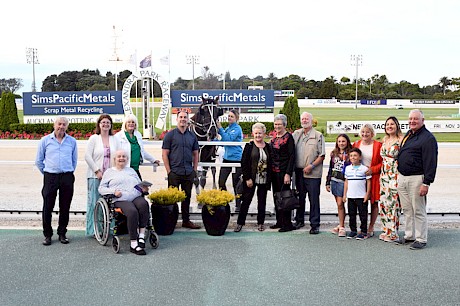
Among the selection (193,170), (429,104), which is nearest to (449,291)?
(193,170)

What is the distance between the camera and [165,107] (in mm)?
20406

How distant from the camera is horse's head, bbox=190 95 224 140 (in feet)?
28.0

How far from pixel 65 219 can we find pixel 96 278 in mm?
1405

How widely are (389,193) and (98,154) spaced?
328 cm

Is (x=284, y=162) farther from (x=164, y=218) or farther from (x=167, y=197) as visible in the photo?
(x=164, y=218)

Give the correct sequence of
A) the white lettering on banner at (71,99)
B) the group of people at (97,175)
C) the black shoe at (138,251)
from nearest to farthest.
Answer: the black shoe at (138,251), the group of people at (97,175), the white lettering on banner at (71,99)

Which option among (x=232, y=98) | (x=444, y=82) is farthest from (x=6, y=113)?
(x=444, y=82)

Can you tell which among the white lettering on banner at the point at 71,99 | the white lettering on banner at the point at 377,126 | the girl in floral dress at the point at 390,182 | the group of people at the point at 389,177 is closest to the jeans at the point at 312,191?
the group of people at the point at 389,177

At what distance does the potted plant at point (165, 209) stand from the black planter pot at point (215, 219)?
0.35 meters

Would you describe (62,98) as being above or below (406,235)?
above

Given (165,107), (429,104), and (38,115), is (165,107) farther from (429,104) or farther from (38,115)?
(429,104)

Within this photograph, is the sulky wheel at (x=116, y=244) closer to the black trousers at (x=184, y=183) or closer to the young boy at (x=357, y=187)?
the black trousers at (x=184, y=183)

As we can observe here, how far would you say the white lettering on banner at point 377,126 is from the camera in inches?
919

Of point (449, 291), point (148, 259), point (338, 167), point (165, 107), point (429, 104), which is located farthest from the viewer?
point (429, 104)
